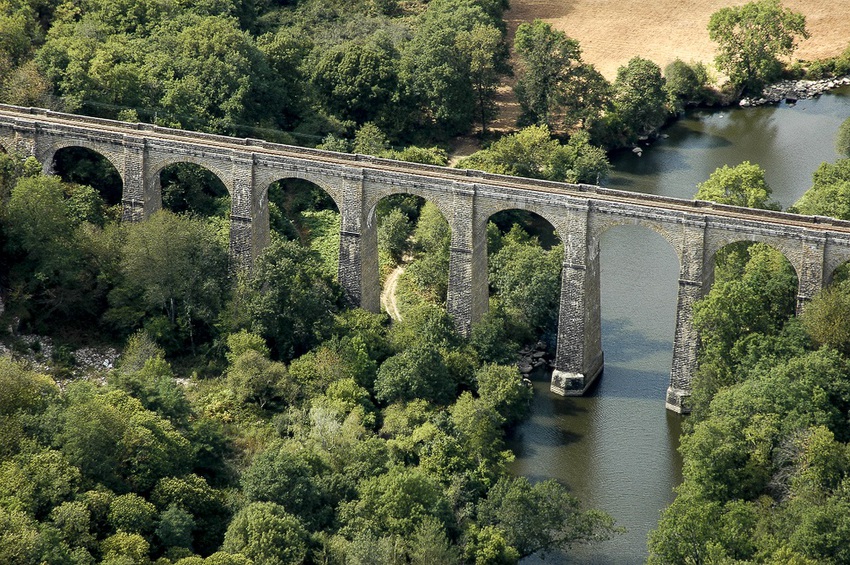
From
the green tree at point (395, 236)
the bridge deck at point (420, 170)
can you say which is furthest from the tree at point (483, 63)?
the bridge deck at point (420, 170)

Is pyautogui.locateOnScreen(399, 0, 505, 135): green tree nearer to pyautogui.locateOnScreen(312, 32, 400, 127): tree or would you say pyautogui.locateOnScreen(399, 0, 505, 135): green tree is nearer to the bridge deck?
pyautogui.locateOnScreen(312, 32, 400, 127): tree

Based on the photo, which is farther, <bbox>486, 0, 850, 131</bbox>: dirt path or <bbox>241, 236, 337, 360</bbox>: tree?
<bbox>486, 0, 850, 131</bbox>: dirt path

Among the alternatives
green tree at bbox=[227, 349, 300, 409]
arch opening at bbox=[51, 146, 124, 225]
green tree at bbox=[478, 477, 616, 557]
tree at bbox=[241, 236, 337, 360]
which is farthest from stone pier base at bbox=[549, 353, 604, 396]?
arch opening at bbox=[51, 146, 124, 225]

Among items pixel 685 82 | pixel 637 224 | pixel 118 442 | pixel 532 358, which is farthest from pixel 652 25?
pixel 118 442

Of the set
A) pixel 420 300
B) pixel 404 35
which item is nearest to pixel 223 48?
pixel 404 35

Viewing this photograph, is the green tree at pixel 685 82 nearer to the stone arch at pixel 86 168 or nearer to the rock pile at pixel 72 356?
the stone arch at pixel 86 168

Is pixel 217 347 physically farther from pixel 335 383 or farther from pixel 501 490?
pixel 501 490
